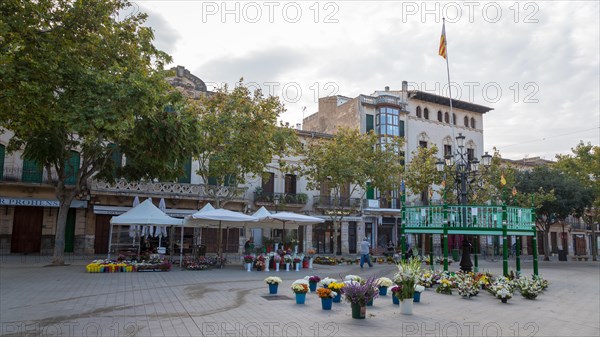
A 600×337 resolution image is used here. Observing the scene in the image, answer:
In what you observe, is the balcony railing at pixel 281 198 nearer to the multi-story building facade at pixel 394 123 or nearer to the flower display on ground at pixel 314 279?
the multi-story building facade at pixel 394 123

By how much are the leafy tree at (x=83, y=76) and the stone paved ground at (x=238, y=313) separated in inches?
150

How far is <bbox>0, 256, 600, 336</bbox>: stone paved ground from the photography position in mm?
7715

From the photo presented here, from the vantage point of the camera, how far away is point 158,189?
1137 inches

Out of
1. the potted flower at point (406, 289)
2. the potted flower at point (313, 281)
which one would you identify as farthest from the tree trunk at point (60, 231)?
the potted flower at point (406, 289)

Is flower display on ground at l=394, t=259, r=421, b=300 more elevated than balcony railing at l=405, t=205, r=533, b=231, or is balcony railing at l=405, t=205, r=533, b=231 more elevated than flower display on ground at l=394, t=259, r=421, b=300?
balcony railing at l=405, t=205, r=533, b=231

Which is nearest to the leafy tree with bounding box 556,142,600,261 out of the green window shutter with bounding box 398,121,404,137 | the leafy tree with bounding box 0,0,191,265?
the green window shutter with bounding box 398,121,404,137

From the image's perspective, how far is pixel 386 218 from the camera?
127ft

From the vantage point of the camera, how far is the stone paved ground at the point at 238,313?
7715mm

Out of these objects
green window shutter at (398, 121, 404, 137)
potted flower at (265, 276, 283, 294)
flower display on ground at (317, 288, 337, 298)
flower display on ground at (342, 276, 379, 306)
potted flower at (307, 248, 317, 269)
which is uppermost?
green window shutter at (398, 121, 404, 137)

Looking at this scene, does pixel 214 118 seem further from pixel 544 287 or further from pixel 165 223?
pixel 544 287

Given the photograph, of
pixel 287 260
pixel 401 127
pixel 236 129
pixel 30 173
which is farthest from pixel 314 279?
pixel 401 127

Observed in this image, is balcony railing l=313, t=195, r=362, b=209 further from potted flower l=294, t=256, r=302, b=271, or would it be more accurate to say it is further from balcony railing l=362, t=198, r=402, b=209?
potted flower l=294, t=256, r=302, b=271

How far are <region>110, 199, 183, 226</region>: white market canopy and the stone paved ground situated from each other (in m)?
3.97

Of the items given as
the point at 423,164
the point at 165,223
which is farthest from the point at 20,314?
the point at 423,164
